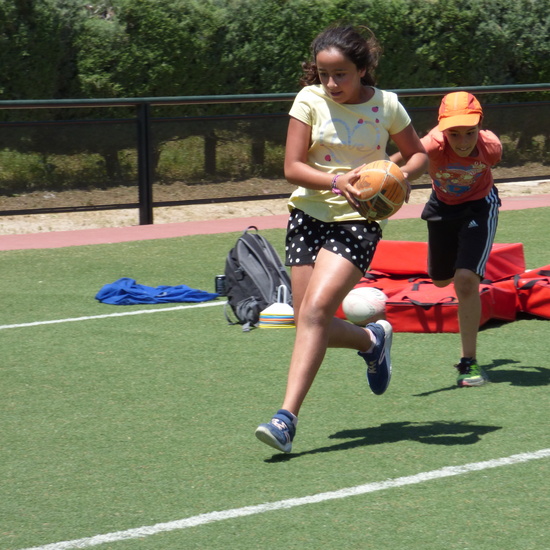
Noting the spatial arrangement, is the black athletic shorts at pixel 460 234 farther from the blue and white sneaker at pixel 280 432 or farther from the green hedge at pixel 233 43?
the green hedge at pixel 233 43

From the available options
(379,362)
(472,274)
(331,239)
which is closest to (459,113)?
(472,274)

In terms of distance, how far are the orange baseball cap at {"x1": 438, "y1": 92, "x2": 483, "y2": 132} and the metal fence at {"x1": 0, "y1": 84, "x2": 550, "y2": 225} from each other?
7706 mm

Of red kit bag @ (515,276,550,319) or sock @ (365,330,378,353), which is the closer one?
sock @ (365,330,378,353)

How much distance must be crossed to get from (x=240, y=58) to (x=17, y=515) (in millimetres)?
15283

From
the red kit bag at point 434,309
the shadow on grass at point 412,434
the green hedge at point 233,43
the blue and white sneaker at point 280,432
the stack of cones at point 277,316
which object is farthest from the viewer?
the green hedge at point 233,43

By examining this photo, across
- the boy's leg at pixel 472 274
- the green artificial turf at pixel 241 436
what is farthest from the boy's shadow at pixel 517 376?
the boy's leg at pixel 472 274

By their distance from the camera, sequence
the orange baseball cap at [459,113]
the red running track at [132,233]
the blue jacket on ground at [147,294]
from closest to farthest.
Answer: the orange baseball cap at [459,113], the blue jacket on ground at [147,294], the red running track at [132,233]

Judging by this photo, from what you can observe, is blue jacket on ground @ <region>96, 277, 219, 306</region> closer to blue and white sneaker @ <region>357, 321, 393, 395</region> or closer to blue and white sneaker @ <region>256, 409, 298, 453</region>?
blue and white sneaker @ <region>357, 321, 393, 395</region>

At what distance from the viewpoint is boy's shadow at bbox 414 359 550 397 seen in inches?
248

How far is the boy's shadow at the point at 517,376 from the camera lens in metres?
6.29

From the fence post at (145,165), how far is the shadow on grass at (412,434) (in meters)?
8.63

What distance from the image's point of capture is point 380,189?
482 cm

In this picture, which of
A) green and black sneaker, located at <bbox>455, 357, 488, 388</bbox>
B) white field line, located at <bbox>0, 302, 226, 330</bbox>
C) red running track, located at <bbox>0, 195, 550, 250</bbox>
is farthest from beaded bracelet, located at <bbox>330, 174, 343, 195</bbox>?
red running track, located at <bbox>0, 195, 550, 250</bbox>

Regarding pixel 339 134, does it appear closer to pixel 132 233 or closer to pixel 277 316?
pixel 277 316
